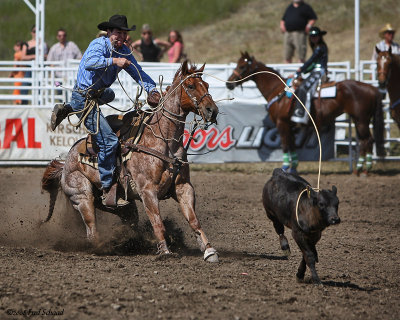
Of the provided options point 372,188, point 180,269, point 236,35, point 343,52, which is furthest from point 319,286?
point 236,35

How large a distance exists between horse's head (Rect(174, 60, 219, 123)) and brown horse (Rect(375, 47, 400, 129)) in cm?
725

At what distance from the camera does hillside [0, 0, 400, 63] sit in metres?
19.4

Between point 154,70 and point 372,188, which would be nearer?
point 372,188

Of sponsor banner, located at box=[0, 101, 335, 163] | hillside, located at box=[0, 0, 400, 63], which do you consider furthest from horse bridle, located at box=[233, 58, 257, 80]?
hillside, located at box=[0, 0, 400, 63]

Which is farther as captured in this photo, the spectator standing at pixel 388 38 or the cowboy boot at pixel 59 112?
the spectator standing at pixel 388 38

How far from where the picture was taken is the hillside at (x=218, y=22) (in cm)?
1936

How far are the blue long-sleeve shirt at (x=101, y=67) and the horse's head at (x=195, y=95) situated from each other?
0.54 m

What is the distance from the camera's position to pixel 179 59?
52.0ft

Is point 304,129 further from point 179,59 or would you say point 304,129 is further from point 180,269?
point 180,269

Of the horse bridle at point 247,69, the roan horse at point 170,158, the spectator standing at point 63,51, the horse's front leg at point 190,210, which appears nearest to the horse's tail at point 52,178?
the roan horse at point 170,158

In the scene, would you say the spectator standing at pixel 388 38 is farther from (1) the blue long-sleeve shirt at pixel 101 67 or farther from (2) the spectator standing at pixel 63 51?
(1) the blue long-sleeve shirt at pixel 101 67

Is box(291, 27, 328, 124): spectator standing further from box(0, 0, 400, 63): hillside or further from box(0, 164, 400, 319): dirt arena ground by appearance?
box(0, 0, 400, 63): hillside

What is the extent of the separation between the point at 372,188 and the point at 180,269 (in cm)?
657

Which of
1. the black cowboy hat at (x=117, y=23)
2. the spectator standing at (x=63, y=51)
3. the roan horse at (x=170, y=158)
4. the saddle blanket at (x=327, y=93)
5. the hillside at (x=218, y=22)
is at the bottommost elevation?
the roan horse at (x=170, y=158)
